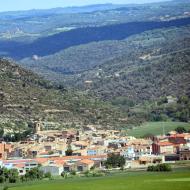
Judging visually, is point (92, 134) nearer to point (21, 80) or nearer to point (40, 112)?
point (40, 112)

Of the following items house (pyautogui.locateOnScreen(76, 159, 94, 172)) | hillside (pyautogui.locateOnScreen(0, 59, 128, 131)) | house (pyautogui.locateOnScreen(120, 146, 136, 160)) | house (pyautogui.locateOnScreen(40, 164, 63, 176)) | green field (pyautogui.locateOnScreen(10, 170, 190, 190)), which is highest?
hillside (pyautogui.locateOnScreen(0, 59, 128, 131))

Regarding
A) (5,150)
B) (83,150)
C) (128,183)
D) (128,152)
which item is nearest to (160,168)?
(128,183)

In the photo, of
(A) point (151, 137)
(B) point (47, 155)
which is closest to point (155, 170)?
(B) point (47, 155)

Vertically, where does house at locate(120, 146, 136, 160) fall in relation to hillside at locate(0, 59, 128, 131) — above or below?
below

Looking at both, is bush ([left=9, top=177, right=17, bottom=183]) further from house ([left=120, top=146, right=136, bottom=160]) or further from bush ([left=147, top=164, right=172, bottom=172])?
house ([left=120, top=146, right=136, bottom=160])

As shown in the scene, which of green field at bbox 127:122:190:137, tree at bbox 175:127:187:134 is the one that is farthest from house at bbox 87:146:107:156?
green field at bbox 127:122:190:137

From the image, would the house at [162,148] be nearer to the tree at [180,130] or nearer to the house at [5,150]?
the tree at [180,130]

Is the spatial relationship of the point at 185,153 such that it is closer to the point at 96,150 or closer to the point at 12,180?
the point at 96,150
